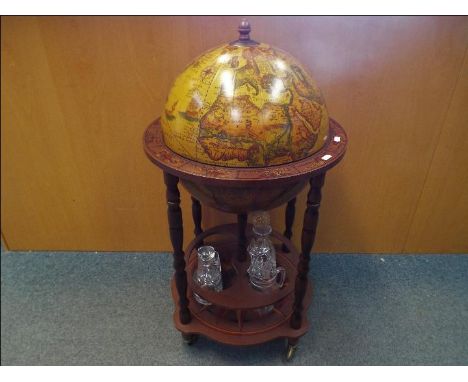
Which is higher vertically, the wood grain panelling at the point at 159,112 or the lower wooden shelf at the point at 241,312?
the wood grain panelling at the point at 159,112

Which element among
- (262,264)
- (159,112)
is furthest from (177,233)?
(159,112)

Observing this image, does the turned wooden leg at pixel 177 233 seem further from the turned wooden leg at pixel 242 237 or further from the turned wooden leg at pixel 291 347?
the turned wooden leg at pixel 291 347

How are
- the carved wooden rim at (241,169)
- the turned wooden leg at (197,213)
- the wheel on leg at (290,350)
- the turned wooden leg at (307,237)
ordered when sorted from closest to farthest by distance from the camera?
1. the carved wooden rim at (241,169)
2. the turned wooden leg at (307,237)
3. the wheel on leg at (290,350)
4. the turned wooden leg at (197,213)

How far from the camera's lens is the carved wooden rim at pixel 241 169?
100cm

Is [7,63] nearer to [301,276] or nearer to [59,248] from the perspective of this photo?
[59,248]

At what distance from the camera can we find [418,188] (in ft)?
6.33

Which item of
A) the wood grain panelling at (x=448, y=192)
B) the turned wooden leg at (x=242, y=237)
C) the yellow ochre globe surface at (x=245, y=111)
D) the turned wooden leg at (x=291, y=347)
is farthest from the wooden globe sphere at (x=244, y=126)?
the wood grain panelling at (x=448, y=192)

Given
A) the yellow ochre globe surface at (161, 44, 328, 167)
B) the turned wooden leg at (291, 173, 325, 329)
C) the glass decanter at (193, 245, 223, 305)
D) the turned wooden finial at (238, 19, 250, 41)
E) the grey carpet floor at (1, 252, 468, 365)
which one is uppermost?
the turned wooden finial at (238, 19, 250, 41)

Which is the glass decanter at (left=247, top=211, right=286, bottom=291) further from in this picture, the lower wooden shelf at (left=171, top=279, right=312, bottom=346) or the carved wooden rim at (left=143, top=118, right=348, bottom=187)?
the carved wooden rim at (left=143, top=118, right=348, bottom=187)

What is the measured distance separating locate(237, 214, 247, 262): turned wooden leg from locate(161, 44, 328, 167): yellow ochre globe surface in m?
0.61

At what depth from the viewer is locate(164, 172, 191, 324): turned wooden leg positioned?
3.76ft

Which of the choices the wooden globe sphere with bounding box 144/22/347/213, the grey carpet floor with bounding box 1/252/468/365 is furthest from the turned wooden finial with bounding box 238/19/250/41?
the grey carpet floor with bounding box 1/252/468/365

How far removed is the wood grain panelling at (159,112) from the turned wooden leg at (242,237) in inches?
13.7

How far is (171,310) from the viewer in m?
1.86
